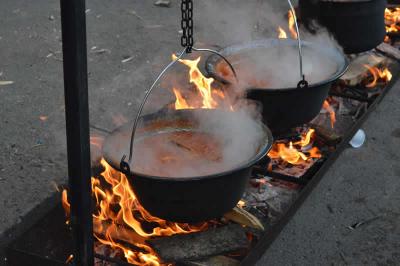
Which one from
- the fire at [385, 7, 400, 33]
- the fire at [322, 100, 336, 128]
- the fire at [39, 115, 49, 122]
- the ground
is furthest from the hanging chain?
the fire at [385, 7, 400, 33]

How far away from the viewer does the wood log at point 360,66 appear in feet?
18.0

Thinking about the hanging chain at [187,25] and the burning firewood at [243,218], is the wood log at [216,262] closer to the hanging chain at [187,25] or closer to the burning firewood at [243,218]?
the burning firewood at [243,218]

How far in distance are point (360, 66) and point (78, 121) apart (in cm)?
360

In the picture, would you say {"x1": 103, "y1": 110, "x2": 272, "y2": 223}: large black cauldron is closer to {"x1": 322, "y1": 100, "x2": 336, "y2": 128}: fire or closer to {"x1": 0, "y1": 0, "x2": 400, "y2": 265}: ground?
{"x1": 0, "y1": 0, "x2": 400, "y2": 265}: ground

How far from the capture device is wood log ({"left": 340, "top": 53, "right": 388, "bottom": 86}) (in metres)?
5.49

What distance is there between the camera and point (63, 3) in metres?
2.55

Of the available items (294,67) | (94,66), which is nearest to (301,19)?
(294,67)

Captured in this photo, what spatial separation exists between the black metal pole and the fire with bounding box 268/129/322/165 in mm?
1813

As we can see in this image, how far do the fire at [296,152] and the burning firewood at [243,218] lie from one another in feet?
2.64

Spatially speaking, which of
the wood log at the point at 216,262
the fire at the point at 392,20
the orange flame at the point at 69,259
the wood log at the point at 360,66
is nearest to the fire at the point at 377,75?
the wood log at the point at 360,66

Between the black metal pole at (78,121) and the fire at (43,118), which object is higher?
the black metal pole at (78,121)

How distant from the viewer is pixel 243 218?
3.68 metres

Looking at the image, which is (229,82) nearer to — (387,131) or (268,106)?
(268,106)

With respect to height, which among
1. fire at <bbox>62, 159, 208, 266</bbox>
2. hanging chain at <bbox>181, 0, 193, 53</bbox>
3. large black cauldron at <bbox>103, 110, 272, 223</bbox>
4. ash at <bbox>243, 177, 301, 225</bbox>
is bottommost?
ash at <bbox>243, 177, 301, 225</bbox>
